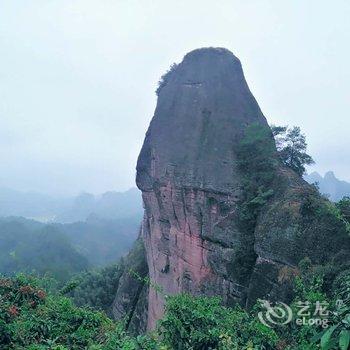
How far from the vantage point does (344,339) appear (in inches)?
140

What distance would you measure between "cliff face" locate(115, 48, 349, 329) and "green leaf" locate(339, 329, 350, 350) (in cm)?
829

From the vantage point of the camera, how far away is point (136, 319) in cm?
2402

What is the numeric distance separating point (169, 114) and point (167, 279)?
9212 mm

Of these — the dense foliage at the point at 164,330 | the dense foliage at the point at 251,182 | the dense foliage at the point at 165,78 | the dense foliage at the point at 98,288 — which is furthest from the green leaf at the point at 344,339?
the dense foliage at the point at 98,288

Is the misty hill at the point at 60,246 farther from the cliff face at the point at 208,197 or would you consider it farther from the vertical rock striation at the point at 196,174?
the cliff face at the point at 208,197

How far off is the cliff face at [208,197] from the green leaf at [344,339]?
8289 millimetres

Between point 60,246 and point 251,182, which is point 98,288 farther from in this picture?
point 60,246

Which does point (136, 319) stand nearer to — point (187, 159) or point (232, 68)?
point (187, 159)

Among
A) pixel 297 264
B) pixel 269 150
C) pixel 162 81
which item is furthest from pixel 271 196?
pixel 162 81

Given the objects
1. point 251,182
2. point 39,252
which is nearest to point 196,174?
point 251,182

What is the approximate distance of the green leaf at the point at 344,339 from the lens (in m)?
3.50

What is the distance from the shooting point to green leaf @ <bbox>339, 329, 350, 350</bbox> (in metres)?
3.50

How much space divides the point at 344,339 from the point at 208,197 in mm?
13492

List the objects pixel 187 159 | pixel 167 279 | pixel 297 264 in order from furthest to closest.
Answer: pixel 167 279, pixel 187 159, pixel 297 264
